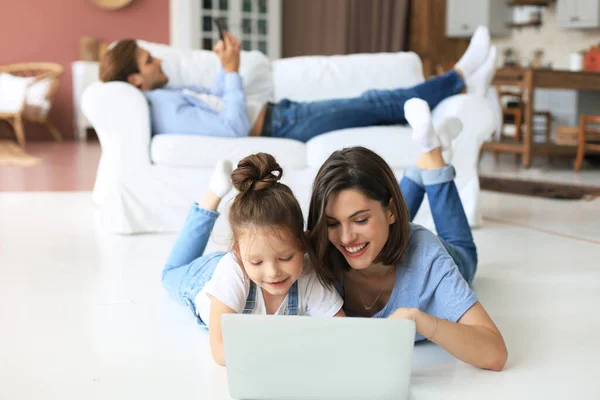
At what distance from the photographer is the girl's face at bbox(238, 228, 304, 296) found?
1.50m

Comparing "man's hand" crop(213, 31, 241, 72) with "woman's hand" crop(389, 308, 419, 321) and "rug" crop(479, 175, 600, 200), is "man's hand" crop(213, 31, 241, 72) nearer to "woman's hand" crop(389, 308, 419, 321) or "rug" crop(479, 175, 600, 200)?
"woman's hand" crop(389, 308, 419, 321)

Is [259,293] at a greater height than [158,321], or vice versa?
[259,293]

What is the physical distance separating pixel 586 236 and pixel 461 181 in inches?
22.3

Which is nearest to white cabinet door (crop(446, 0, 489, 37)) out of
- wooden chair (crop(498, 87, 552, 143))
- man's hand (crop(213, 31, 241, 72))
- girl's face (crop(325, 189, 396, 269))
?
wooden chair (crop(498, 87, 552, 143))

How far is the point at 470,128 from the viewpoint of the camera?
10.7 ft

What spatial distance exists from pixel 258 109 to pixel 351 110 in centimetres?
43

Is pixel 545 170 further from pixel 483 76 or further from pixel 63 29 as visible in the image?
pixel 63 29

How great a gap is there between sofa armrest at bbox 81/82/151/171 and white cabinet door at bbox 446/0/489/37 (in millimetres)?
5311

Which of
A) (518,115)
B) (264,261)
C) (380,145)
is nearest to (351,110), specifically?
(380,145)

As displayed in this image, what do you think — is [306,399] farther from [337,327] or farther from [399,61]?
[399,61]

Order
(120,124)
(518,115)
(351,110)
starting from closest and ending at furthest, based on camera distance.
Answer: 1. (120,124)
2. (351,110)
3. (518,115)

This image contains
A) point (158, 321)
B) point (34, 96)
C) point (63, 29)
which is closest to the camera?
point (158, 321)

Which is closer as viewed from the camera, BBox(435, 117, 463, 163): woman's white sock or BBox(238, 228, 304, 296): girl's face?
BBox(238, 228, 304, 296): girl's face

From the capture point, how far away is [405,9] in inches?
316
